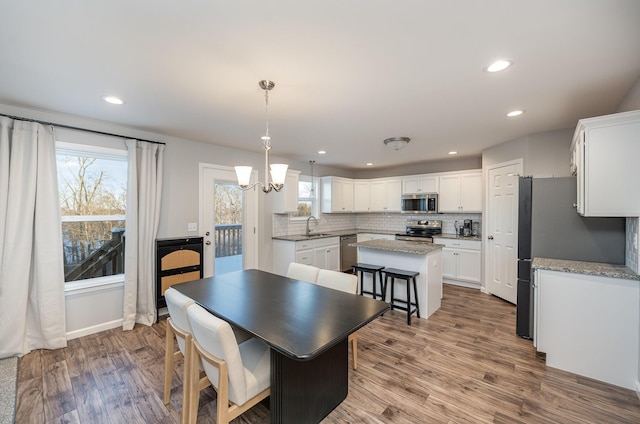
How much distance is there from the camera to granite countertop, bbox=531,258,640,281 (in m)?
2.12

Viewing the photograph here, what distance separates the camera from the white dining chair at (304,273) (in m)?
2.64

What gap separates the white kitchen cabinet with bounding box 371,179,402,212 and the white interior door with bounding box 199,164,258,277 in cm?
300

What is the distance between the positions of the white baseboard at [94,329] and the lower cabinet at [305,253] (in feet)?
7.79

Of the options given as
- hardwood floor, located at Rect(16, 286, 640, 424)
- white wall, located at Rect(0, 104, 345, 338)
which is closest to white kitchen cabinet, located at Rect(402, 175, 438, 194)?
white wall, located at Rect(0, 104, 345, 338)

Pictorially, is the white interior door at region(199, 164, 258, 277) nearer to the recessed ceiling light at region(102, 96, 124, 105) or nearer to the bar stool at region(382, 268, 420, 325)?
the recessed ceiling light at region(102, 96, 124, 105)

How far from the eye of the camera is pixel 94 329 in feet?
10.2

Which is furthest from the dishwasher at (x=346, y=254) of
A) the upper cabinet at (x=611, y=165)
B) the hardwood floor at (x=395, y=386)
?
the upper cabinet at (x=611, y=165)

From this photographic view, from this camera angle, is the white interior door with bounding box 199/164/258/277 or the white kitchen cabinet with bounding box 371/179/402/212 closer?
the white interior door with bounding box 199/164/258/277

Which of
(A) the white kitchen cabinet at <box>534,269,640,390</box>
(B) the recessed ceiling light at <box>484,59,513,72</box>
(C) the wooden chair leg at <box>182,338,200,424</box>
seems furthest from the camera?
(A) the white kitchen cabinet at <box>534,269,640,390</box>

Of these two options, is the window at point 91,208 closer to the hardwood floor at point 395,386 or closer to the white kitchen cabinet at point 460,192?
the hardwood floor at point 395,386

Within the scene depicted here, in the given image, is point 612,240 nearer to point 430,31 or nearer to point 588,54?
point 588,54

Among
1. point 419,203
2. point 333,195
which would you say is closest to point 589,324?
point 419,203

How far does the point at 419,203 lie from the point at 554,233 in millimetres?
2900

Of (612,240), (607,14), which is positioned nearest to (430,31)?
(607,14)
